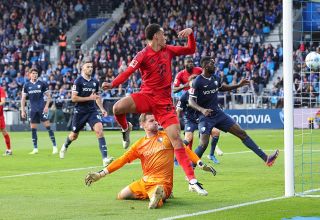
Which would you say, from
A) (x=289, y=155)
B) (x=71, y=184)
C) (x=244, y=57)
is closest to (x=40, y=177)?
(x=71, y=184)

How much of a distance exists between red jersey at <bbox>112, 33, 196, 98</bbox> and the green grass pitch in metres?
1.68

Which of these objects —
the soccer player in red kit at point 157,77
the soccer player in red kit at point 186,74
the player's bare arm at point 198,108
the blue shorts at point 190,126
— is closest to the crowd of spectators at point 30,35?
the soccer player in red kit at point 186,74

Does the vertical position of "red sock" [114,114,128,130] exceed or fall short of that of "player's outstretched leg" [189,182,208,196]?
it exceeds it

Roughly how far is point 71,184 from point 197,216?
4883 millimetres

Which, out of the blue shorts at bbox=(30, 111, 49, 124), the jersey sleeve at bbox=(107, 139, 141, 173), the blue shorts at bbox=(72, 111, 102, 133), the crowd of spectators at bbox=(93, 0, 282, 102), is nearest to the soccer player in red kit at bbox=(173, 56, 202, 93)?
the blue shorts at bbox=(72, 111, 102, 133)

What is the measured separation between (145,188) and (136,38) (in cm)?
3897

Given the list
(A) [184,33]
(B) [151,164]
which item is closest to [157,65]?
(A) [184,33]

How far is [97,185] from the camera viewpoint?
1412cm

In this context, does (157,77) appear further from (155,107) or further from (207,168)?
(207,168)

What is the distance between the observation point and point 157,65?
12.0 m

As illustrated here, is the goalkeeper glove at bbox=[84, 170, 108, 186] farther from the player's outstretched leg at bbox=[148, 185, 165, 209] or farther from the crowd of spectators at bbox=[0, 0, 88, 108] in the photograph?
the crowd of spectators at bbox=[0, 0, 88, 108]

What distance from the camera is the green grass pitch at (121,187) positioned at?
10.3m

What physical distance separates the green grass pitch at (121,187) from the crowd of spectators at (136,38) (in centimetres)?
2174

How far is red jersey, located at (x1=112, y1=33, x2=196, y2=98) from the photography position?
469 inches
